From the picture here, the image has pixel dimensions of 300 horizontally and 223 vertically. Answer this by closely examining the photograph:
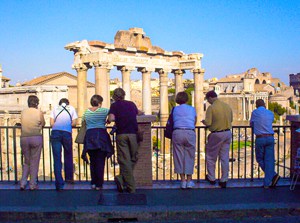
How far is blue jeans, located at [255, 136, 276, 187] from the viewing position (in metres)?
8.53

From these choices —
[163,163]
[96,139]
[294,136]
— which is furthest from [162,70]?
[96,139]

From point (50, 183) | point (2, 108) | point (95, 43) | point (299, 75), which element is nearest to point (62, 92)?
point (2, 108)

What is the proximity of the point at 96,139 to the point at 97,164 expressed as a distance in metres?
0.59

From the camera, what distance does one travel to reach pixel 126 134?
7809mm

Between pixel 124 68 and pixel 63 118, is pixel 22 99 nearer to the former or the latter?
pixel 124 68

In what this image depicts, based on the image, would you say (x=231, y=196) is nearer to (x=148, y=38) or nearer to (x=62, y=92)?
(x=148, y=38)

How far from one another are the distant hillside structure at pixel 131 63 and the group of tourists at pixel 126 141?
1276 centimetres

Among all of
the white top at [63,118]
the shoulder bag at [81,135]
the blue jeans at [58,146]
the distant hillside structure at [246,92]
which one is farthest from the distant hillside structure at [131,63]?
the distant hillside structure at [246,92]

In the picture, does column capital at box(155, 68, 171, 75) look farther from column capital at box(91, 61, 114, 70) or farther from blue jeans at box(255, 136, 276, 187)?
blue jeans at box(255, 136, 276, 187)

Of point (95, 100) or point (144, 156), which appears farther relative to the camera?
point (144, 156)

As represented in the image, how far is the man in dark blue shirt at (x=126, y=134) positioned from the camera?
7.81 metres

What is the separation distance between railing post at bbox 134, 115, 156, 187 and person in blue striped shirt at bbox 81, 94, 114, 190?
2.12 ft

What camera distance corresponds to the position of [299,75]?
586 feet

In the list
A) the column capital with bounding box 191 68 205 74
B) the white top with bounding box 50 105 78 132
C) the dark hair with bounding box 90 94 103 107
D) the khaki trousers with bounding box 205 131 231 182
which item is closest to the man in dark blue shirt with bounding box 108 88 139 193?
the dark hair with bounding box 90 94 103 107
